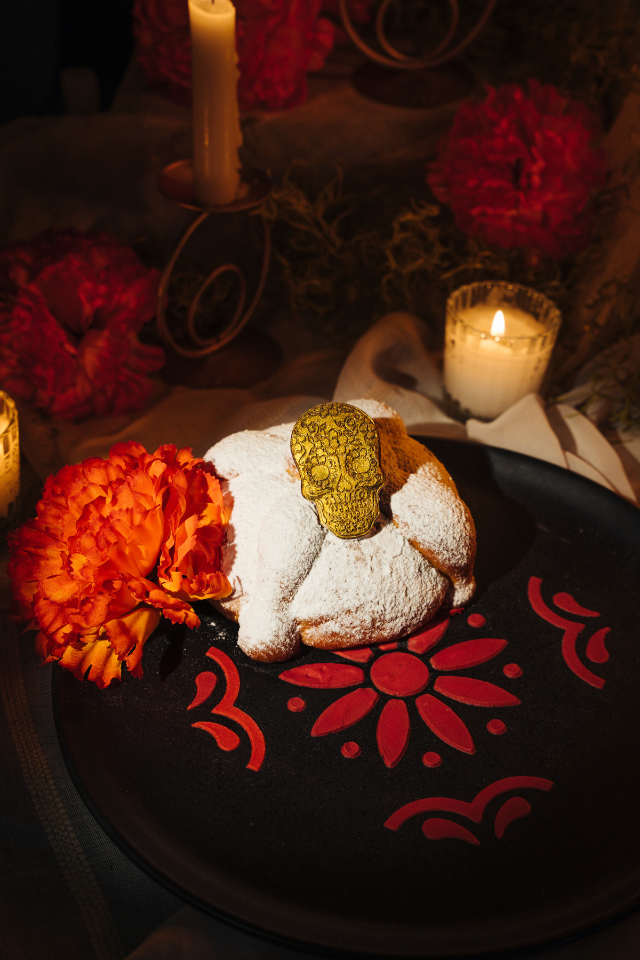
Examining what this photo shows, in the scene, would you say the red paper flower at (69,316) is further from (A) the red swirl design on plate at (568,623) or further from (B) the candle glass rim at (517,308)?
(A) the red swirl design on plate at (568,623)

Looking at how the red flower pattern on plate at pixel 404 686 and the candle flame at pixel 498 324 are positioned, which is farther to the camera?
the candle flame at pixel 498 324

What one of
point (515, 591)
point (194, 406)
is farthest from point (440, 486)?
point (194, 406)

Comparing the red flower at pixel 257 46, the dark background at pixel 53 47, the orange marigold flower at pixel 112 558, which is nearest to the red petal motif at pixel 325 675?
the orange marigold flower at pixel 112 558

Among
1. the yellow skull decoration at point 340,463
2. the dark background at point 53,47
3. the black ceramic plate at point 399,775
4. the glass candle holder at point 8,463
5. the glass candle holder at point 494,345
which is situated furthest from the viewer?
the dark background at point 53,47

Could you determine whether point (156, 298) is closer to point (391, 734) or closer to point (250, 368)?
point (250, 368)

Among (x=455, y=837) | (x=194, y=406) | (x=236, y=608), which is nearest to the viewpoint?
(x=455, y=837)

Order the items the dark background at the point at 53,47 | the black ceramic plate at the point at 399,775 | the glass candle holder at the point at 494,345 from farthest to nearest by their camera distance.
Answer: the dark background at the point at 53,47 → the glass candle holder at the point at 494,345 → the black ceramic plate at the point at 399,775

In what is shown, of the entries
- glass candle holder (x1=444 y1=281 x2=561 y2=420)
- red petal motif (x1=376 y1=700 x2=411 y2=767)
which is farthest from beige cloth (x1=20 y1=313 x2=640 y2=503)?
red petal motif (x1=376 y1=700 x2=411 y2=767)
